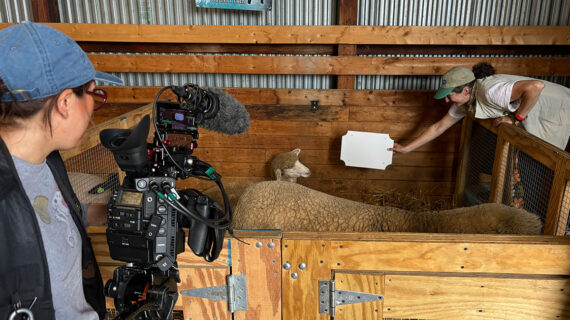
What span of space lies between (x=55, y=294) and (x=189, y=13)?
4.50m

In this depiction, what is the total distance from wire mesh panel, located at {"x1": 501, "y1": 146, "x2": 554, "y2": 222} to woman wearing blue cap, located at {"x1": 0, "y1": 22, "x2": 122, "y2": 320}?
224 cm

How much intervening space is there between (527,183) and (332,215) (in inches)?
49.7

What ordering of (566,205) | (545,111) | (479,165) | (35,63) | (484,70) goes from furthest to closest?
(484,70) → (479,165) → (545,111) → (566,205) → (35,63)

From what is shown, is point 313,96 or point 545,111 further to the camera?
point 313,96

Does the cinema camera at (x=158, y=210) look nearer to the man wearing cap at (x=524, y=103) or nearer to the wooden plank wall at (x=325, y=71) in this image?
the man wearing cap at (x=524, y=103)

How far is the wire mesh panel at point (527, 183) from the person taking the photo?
2.10 metres

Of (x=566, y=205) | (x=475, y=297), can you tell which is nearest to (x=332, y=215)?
(x=475, y=297)

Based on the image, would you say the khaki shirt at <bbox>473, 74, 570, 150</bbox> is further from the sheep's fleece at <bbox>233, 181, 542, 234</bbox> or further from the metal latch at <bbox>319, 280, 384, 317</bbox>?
the metal latch at <bbox>319, 280, 384, 317</bbox>

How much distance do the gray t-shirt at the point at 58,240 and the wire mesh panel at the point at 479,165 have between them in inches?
128

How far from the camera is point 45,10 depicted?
4.86 meters

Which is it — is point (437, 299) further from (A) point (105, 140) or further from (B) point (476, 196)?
(B) point (476, 196)

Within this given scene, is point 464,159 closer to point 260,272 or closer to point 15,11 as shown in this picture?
point 260,272

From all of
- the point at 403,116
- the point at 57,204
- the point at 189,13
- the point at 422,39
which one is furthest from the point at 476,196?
the point at 189,13

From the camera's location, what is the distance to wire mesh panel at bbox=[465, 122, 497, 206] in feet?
11.3
